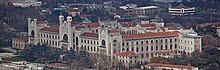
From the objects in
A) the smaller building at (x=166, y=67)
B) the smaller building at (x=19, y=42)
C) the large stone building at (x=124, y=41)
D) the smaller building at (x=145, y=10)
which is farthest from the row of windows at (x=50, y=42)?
the smaller building at (x=145, y=10)

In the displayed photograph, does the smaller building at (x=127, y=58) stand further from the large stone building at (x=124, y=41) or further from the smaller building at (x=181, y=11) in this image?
the smaller building at (x=181, y=11)

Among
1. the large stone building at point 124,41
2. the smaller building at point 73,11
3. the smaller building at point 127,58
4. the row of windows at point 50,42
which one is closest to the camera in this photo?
the smaller building at point 127,58

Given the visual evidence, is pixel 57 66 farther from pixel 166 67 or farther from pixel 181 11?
pixel 181 11

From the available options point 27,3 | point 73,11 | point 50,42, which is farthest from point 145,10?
point 50,42

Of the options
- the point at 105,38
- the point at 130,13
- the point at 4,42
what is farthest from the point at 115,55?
the point at 130,13

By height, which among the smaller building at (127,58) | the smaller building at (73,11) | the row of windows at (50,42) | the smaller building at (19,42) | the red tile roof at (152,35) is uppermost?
the red tile roof at (152,35)

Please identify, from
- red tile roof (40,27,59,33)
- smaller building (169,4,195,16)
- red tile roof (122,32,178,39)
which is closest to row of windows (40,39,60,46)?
red tile roof (40,27,59,33)
